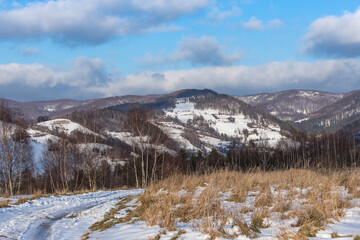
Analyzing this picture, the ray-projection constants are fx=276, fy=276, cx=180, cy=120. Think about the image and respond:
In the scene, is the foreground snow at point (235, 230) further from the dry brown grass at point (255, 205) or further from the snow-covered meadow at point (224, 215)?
the dry brown grass at point (255, 205)

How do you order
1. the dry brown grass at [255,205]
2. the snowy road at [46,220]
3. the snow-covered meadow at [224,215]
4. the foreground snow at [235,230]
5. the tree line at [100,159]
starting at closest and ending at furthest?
the foreground snow at [235,230] → the snow-covered meadow at [224,215] → the dry brown grass at [255,205] → the snowy road at [46,220] → the tree line at [100,159]

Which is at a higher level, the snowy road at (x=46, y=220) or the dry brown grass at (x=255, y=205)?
the dry brown grass at (x=255, y=205)

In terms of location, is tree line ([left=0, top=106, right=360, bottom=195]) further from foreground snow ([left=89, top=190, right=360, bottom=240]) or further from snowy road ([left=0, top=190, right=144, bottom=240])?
foreground snow ([left=89, top=190, right=360, bottom=240])

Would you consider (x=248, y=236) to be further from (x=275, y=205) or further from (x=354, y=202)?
(x=354, y=202)

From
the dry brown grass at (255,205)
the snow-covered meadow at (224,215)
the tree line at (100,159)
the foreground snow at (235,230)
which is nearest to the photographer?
the foreground snow at (235,230)

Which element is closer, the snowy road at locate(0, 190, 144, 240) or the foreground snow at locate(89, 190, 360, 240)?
the foreground snow at locate(89, 190, 360, 240)

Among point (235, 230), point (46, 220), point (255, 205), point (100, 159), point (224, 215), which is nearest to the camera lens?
point (235, 230)

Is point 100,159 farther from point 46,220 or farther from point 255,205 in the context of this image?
point 255,205

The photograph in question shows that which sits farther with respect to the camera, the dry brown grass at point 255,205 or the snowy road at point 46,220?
the snowy road at point 46,220

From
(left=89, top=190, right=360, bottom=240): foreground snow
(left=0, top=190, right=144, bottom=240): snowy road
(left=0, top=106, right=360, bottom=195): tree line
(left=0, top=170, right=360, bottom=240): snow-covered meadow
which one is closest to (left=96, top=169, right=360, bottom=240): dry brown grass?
(left=0, top=170, right=360, bottom=240): snow-covered meadow

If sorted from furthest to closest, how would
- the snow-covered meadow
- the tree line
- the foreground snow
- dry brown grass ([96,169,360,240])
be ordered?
the tree line → dry brown grass ([96,169,360,240]) → the snow-covered meadow → the foreground snow

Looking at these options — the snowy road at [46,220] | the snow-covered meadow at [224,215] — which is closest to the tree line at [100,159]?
the snow-covered meadow at [224,215]

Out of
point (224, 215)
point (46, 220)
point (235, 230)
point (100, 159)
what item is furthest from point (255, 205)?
point (100, 159)

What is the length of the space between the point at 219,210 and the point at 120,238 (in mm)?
2479
